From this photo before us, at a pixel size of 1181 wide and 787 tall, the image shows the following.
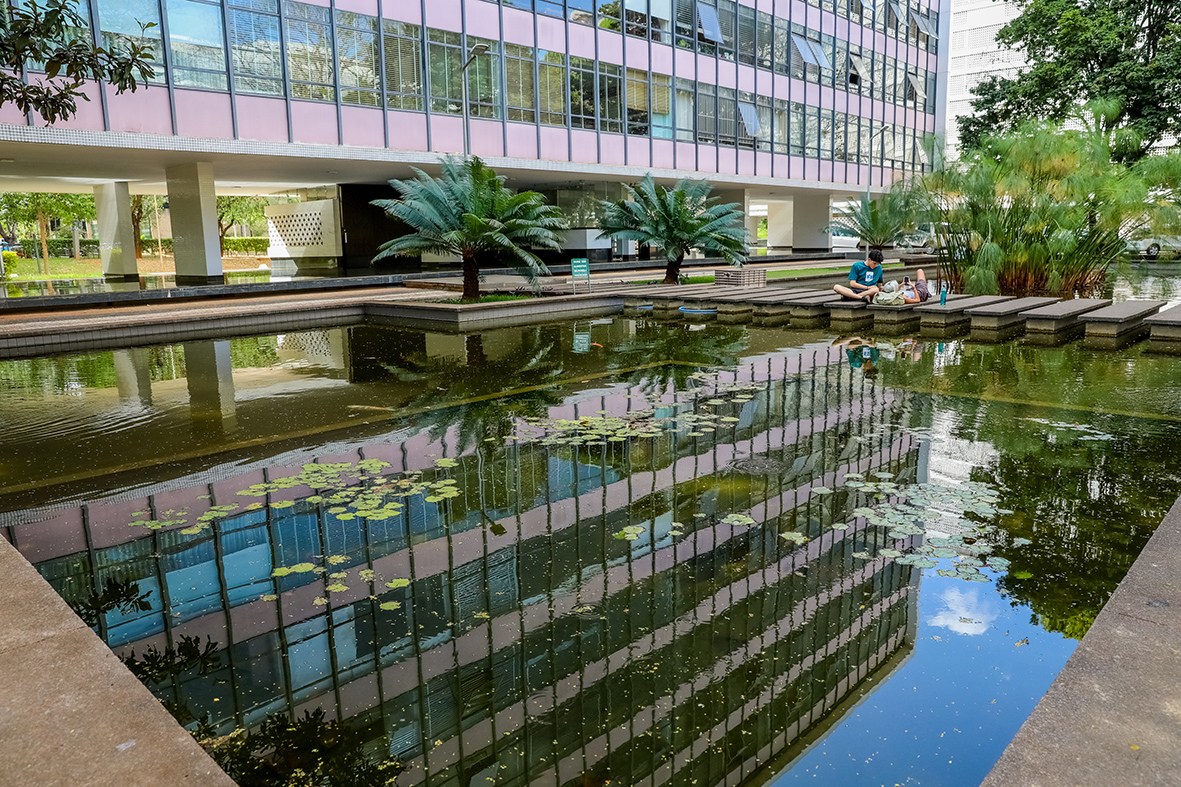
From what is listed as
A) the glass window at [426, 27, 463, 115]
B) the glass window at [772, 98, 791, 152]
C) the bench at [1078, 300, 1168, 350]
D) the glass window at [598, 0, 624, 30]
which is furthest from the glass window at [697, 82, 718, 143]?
the bench at [1078, 300, 1168, 350]

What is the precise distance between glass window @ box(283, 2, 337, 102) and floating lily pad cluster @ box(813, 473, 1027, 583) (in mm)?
19645

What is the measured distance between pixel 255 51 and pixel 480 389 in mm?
15262

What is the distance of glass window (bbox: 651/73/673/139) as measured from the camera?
99.0 ft

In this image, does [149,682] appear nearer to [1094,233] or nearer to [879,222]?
[1094,233]

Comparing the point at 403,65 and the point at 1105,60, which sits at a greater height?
the point at 1105,60

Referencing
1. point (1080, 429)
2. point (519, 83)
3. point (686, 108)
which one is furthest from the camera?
point (686, 108)

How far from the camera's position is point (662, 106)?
30469mm

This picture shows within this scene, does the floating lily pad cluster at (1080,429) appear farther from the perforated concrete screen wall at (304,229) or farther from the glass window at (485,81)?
the perforated concrete screen wall at (304,229)

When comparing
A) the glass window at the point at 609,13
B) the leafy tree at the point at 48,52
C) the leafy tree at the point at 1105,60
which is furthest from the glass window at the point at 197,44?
the leafy tree at the point at 1105,60

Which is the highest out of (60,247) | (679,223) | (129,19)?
(129,19)

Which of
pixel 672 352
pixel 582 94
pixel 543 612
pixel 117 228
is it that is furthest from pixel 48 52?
pixel 117 228

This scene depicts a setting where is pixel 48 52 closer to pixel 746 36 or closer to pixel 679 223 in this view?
pixel 679 223

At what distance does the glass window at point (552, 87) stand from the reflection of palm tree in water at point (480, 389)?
15.3m

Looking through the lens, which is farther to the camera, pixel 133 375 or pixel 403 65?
pixel 403 65
